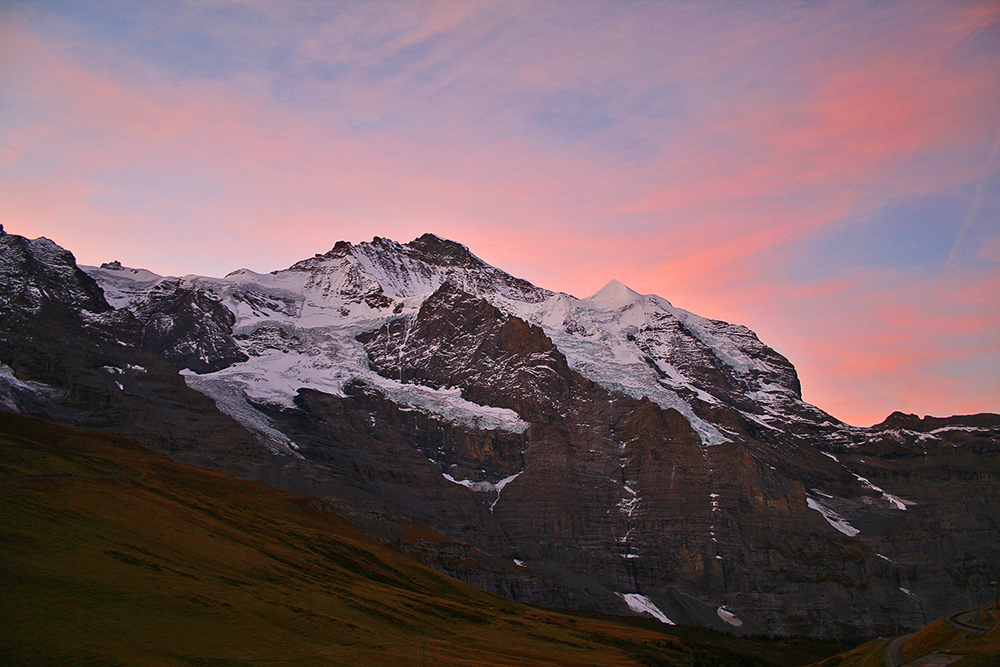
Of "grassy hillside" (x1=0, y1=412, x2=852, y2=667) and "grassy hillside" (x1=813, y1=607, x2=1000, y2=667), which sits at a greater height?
"grassy hillside" (x1=813, y1=607, x2=1000, y2=667)

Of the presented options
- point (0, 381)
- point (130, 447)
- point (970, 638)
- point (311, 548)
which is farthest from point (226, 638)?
point (0, 381)

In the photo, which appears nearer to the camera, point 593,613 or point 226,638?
point 226,638

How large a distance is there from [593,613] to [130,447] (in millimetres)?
98627

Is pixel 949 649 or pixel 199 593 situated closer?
pixel 949 649

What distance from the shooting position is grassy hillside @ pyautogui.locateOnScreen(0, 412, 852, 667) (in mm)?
51812

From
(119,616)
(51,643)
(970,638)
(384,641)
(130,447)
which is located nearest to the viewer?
(51,643)

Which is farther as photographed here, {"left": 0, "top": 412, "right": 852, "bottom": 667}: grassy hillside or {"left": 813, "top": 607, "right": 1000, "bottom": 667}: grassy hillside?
{"left": 813, "top": 607, "right": 1000, "bottom": 667}: grassy hillside

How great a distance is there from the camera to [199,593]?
64.1 m

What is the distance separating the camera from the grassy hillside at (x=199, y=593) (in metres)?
51.8

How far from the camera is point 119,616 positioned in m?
53.8

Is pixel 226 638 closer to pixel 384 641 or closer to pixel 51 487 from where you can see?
pixel 384 641

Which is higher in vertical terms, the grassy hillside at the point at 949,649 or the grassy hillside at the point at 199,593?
the grassy hillside at the point at 949,649

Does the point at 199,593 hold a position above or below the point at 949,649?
below

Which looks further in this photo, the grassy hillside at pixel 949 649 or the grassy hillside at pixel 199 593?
the grassy hillside at pixel 949 649
